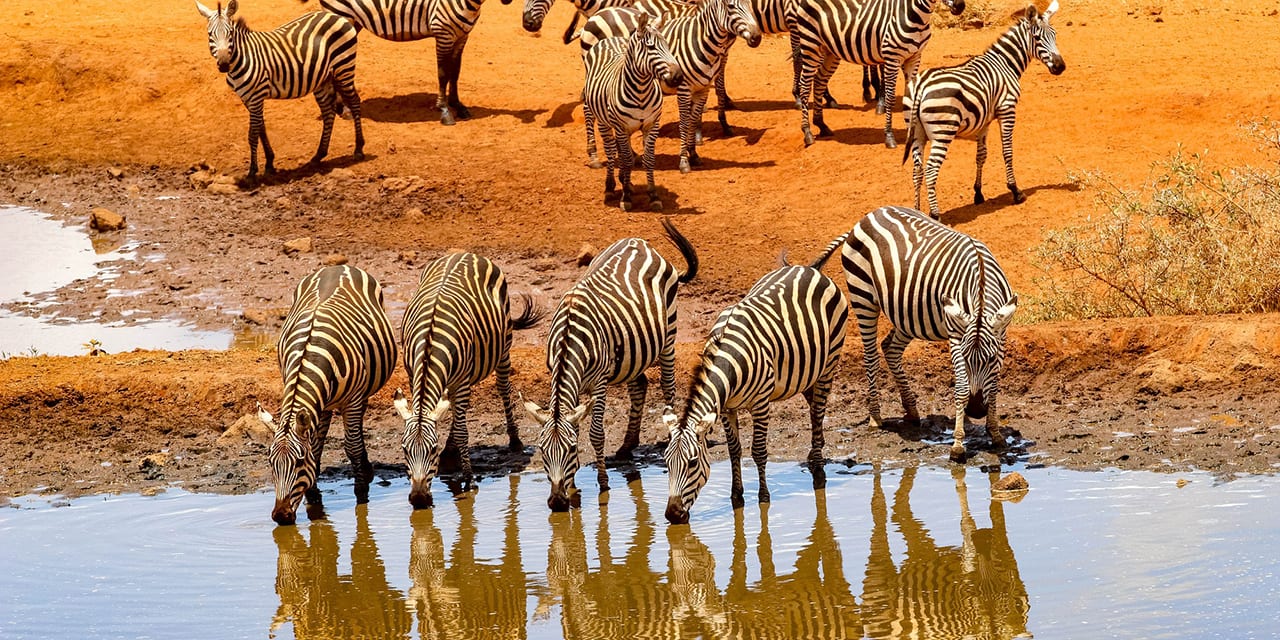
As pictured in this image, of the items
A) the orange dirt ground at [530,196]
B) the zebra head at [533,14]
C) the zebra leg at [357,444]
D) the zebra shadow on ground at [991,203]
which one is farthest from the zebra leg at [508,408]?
the zebra head at [533,14]

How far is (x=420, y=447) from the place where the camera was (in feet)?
32.1

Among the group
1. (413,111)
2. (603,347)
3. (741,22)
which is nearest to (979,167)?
(741,22)

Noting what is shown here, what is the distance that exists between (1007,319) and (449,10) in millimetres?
13199

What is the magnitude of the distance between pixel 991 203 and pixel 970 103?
1314mm

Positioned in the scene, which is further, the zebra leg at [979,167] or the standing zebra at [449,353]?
the zebra leg at [979,167]

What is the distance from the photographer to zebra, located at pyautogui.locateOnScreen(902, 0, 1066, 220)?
56.9 ft

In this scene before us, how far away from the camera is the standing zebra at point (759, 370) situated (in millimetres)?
9219

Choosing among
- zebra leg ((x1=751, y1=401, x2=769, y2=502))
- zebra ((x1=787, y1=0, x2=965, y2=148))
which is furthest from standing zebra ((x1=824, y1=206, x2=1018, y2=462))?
zebra ((x1=787, y1=0, x2=965, y2=148))

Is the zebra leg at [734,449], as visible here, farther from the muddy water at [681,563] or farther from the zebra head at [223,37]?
the zebra head at [223,37]

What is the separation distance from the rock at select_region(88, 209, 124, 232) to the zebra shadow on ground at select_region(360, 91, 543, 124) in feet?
15.1

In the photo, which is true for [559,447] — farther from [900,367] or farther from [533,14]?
[533,14]

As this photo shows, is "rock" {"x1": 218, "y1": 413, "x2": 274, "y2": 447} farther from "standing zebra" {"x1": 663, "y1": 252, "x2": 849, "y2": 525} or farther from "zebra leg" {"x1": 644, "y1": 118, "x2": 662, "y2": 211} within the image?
"zebra leg" {"x1": 644, "y1": 118, "x2": 662, "y2": 211}

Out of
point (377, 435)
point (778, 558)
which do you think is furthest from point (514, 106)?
point (778, 558)

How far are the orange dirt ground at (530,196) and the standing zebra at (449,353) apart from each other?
1192 mm
